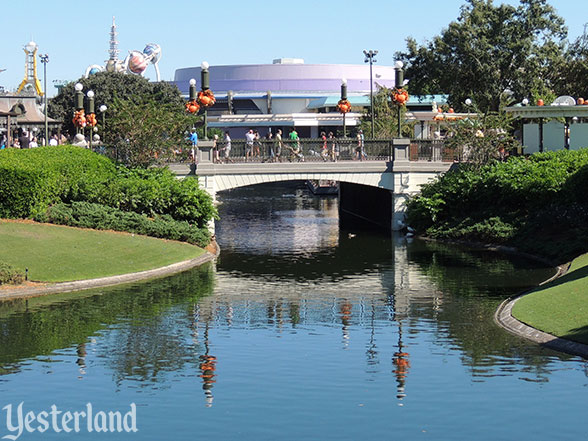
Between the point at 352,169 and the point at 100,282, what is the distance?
68.2 feet

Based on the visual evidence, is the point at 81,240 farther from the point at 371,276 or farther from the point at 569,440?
the point at 569,440

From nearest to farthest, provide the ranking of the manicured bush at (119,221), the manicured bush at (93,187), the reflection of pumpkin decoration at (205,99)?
the manicured bush at (93,187)
the manicured bush at (119,221)
the reflection of pumpkin decoration at (205,99)

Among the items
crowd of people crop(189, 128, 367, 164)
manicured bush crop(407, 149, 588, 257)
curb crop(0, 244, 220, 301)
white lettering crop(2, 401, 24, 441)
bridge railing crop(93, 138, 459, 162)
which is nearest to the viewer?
white lettering crop(2, 401, 24, 441)

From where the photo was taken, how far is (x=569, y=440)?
1836 centimetres

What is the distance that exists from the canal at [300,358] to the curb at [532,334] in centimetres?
39

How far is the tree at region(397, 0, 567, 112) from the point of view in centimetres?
7925

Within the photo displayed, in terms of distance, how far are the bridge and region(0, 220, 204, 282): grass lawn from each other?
28.7ft

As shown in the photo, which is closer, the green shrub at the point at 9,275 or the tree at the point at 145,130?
the green shrub at the point at 9,275

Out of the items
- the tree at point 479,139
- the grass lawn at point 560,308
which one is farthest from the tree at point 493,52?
the grass lawn at point 560,308

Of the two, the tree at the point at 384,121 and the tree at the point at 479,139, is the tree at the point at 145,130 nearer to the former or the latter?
the tree at the point at 479,139

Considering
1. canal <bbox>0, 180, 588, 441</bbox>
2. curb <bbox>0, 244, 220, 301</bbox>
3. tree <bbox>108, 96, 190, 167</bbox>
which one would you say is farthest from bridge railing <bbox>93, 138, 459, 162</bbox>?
canal <bbox>0, 180, 588, 441</bbox>

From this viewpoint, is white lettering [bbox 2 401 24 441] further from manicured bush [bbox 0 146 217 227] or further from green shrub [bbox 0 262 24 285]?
manicured bush [bbox 0 146 217 227]

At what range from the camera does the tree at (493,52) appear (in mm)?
79250

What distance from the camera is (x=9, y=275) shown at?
34469mm
